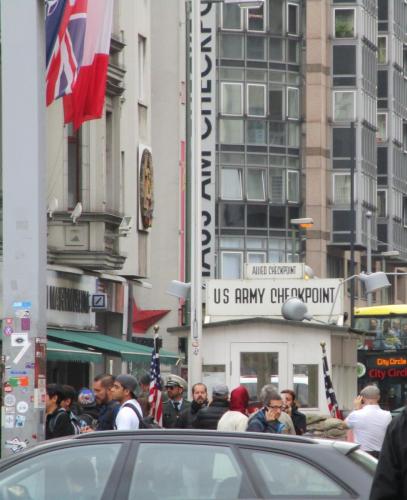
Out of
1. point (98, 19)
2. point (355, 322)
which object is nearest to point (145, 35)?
point (355, 322)

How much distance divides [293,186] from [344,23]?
8698 millimetres

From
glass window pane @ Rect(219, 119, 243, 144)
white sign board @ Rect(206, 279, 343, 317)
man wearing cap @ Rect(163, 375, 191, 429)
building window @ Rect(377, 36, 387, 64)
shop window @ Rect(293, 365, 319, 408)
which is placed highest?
building window @ Rect(377, 36, 387, 64)

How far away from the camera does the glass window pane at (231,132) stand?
3169 inches

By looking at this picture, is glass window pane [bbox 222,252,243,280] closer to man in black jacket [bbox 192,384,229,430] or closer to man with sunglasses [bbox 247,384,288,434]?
man in black jacket [bbox 192,384,229,430]

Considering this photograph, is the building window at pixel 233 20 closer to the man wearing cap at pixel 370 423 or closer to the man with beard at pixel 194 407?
the man with beard at pixel 194 407

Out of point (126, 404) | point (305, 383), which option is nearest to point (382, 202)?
point (305, 383)

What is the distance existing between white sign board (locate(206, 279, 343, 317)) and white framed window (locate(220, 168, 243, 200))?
43.9 metres

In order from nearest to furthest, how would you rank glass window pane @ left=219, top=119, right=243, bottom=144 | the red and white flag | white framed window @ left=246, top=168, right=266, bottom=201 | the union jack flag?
the union jack flag, the red and white flag, glass window pane @ left=219, top=119, right=243, bottom=144, white framed window @ left=246, top=168, right=266, bottom=201

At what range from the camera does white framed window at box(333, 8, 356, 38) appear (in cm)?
A: 8506

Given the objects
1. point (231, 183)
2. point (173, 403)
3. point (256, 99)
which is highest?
point (256, 99)

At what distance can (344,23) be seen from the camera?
8538 cm

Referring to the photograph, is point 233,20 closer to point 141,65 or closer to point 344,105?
point 344,105

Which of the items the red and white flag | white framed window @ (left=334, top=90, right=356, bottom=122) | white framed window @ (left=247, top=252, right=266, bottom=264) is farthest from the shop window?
white framed window @ (left=334, top=90, right=356, bottom=122)

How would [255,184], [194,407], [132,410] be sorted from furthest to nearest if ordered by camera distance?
[255,184], [194,407], [132,410]
